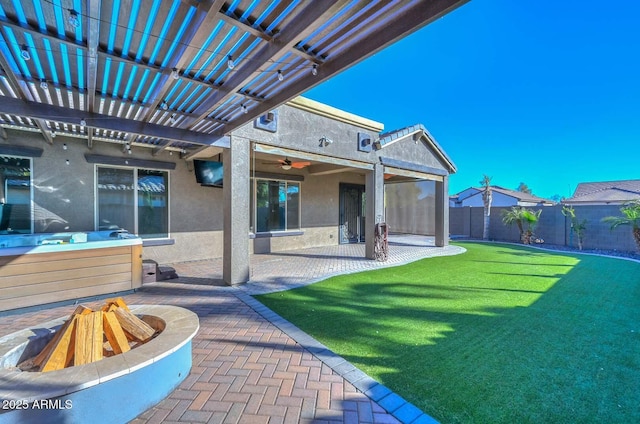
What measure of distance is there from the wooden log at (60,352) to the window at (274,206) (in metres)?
6.99

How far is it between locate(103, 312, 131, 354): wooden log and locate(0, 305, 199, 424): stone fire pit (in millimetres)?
323

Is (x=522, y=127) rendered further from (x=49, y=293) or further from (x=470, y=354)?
(x=49, y=293)

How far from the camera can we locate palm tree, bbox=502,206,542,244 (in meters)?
12.0

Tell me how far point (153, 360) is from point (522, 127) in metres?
37.4

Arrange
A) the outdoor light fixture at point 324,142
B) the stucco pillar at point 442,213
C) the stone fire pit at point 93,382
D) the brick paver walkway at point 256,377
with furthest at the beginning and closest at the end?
the stucco pillar at point 442,213 → the outdoor light fixture at point 324,142 → the brick paver walkway at point 256,377 → the stone fire pit at point 93,382

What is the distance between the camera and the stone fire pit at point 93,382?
1.63 meters

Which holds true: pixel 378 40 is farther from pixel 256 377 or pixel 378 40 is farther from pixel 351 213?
pixel 351 213

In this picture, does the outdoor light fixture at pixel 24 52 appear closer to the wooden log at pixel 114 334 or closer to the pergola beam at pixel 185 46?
the pergola beam at pixel 185 46

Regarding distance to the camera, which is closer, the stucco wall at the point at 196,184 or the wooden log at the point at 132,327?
the wooden log at the point at 132,327

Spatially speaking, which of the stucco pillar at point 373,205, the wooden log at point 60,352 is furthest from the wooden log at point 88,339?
the stucco pillar at point 373,205

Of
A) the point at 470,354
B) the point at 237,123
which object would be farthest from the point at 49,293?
the point at 470,354

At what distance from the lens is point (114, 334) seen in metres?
2.44

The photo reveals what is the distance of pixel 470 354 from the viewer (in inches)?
117

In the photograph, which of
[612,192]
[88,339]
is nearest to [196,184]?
[88,339]
